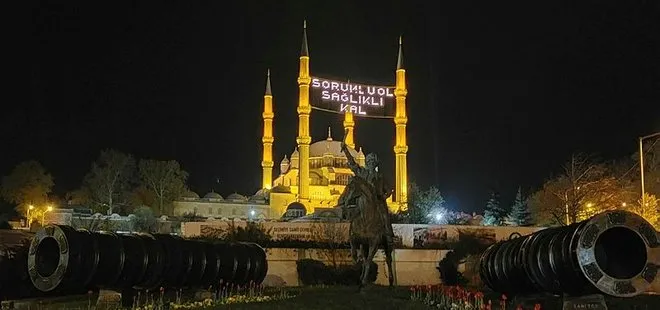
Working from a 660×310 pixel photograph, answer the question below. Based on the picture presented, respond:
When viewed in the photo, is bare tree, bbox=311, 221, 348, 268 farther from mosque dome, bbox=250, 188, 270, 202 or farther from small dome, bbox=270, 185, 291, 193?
mosque dome, bbox=250, 188, 270, 202

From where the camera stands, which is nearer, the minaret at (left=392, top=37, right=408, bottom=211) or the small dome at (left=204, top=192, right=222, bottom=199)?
the minaret at (left=392, top=37, right=408, bottom=211)

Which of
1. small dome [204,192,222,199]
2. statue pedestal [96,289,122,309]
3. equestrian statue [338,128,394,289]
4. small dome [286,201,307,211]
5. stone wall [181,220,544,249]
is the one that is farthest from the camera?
small dome [204,192,222,199]

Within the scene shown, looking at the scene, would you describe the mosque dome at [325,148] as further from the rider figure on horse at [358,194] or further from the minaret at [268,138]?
the rider figure on horse at [358,194]

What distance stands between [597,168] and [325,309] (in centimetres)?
4339

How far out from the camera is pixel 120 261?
46.2ft

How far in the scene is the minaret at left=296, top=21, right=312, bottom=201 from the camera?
281 feet

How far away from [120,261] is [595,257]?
8.26m

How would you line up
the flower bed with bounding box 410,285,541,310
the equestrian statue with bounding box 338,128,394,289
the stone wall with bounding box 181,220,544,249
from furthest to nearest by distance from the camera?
the stone wall with bounding box 181,220,544,249 < the equestrian statue with bounding box 338,128,394,289 < the flower bed with bounding box 410,285,541,310

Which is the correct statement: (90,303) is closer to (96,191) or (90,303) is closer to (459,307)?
(459,307)

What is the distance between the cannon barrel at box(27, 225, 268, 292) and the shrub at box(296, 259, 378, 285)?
26.8ft

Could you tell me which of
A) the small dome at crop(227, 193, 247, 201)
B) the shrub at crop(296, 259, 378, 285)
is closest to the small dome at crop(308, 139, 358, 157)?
the small dome at crop(227, 193, 247, 201)

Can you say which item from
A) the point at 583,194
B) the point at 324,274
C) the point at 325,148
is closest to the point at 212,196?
the point at 325,148

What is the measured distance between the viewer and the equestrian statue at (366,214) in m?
17.1

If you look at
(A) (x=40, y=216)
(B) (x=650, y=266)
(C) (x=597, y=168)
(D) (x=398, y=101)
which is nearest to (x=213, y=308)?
(B) (x=650, y=266)
